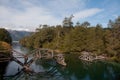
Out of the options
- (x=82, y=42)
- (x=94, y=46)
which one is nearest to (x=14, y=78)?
(x=94, y=46)

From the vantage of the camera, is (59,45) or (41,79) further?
(59,45)

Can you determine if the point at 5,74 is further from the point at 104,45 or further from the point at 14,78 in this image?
the point at 104,45

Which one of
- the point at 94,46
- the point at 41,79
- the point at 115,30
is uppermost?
the point at 115,30

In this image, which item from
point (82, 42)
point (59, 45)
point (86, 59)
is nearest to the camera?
point (86, 59)

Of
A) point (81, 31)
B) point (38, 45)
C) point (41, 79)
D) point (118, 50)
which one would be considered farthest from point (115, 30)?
point (38, 45)

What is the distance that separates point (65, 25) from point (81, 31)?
1067 inches

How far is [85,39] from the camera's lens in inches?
4085

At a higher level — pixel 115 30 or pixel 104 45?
pixel 115 30

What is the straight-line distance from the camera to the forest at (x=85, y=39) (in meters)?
84.1

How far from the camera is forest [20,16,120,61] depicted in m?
84.1

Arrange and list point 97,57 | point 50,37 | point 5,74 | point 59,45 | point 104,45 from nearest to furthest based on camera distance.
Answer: point 5,74
point 97,57
point 104,45
point 59,45
point 50,37

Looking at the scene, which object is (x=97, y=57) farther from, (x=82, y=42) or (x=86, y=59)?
(x=82, y=42)

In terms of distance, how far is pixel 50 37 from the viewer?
133625mm

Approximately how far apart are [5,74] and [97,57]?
47973mm
